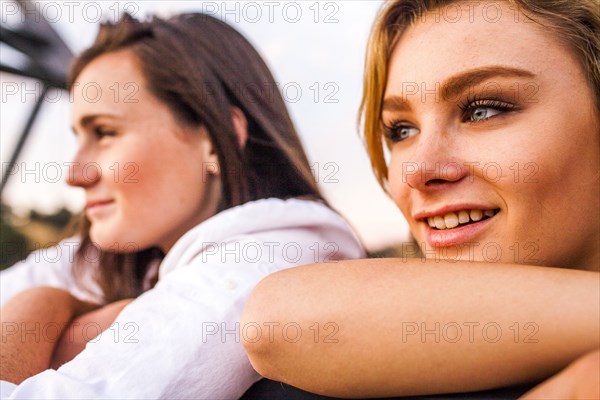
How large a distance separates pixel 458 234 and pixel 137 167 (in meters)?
0.92

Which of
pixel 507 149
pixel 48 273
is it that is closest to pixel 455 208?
pixel 507 149

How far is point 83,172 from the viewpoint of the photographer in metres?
1.76

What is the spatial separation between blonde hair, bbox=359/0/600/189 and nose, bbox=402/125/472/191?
0.25 m

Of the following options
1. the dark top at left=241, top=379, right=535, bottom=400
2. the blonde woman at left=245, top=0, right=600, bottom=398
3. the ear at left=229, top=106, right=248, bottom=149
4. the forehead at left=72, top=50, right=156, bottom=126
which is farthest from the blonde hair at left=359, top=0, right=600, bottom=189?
the forehead at left=72, top=50, right=156, bottom=126

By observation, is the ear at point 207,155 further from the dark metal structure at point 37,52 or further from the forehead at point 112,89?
the dark metal structure at point 37,52

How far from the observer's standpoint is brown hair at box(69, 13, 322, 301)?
5.73 feet

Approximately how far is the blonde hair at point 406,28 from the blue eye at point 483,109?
15cm

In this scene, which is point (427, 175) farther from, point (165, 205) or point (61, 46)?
point (61, 46)

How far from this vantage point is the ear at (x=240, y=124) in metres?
1.78

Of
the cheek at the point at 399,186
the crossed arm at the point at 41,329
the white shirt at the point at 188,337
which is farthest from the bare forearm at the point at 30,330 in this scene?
the cheek at the point at 399,186

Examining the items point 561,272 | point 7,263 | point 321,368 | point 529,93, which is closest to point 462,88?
point 529,93

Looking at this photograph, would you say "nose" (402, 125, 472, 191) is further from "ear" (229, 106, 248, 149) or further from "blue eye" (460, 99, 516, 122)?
"ear" (229, 106, 248, 149)

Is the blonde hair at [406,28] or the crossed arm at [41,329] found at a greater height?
the blonde hair at [406,28]

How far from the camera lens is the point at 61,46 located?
118 inches
